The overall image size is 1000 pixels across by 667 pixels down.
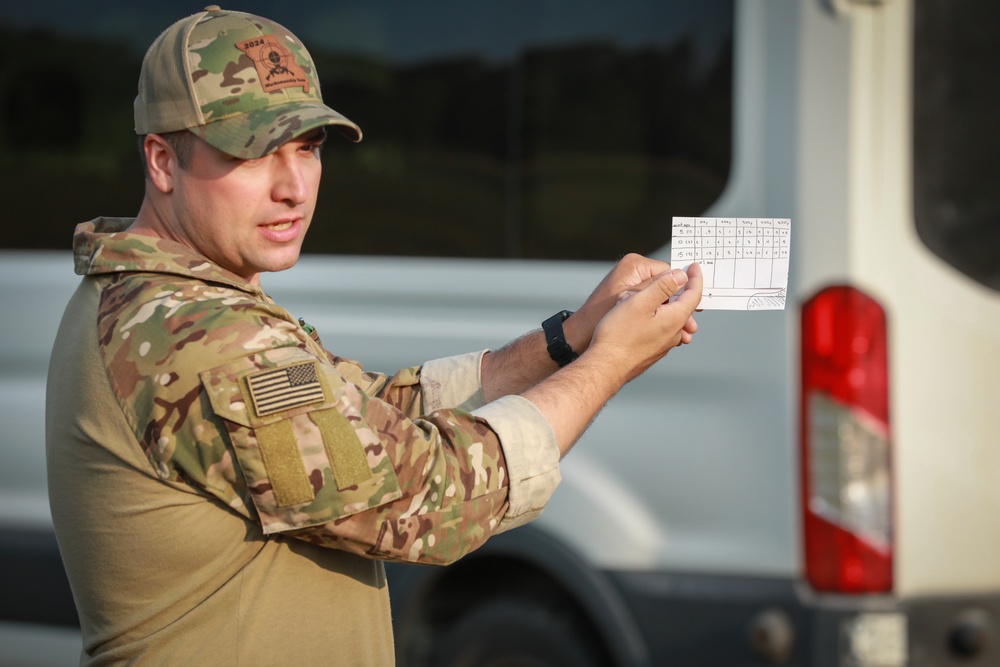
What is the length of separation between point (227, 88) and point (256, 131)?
0.08m

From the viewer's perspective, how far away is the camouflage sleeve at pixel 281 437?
176 cm

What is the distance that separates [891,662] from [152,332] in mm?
2292

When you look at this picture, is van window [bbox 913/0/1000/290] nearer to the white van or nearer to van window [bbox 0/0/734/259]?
the white van

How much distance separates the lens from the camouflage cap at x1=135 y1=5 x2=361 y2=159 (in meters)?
1.94

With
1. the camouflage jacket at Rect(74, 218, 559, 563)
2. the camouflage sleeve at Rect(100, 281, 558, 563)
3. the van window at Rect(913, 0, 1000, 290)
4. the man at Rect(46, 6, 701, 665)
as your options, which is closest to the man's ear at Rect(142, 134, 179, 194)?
the man at Rect(46, 6, 701, 665)

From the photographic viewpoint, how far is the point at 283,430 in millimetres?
1760

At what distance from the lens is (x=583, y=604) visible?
373 centimetres

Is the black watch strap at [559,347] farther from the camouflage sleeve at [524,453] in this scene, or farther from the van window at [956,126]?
the van window at [956,126]

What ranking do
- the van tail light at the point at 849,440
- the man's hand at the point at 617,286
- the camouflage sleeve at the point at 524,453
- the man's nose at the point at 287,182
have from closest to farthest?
the camouflage sleeve at the point at 524,453
the man's nose at the point at 287,182
the man's hand at the point at 617,286
the van tail light at the point at 849,440

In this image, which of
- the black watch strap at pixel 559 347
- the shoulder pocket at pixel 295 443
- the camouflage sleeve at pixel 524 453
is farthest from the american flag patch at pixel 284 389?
the black watch strap at pixel 559 347

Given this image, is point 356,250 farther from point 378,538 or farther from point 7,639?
point 378,538

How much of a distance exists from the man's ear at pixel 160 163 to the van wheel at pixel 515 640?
2185mm

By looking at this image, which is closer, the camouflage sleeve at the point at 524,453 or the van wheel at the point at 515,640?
the camouflage sleeve at the point at 524,453

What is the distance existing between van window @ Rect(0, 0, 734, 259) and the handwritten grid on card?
1475mm
